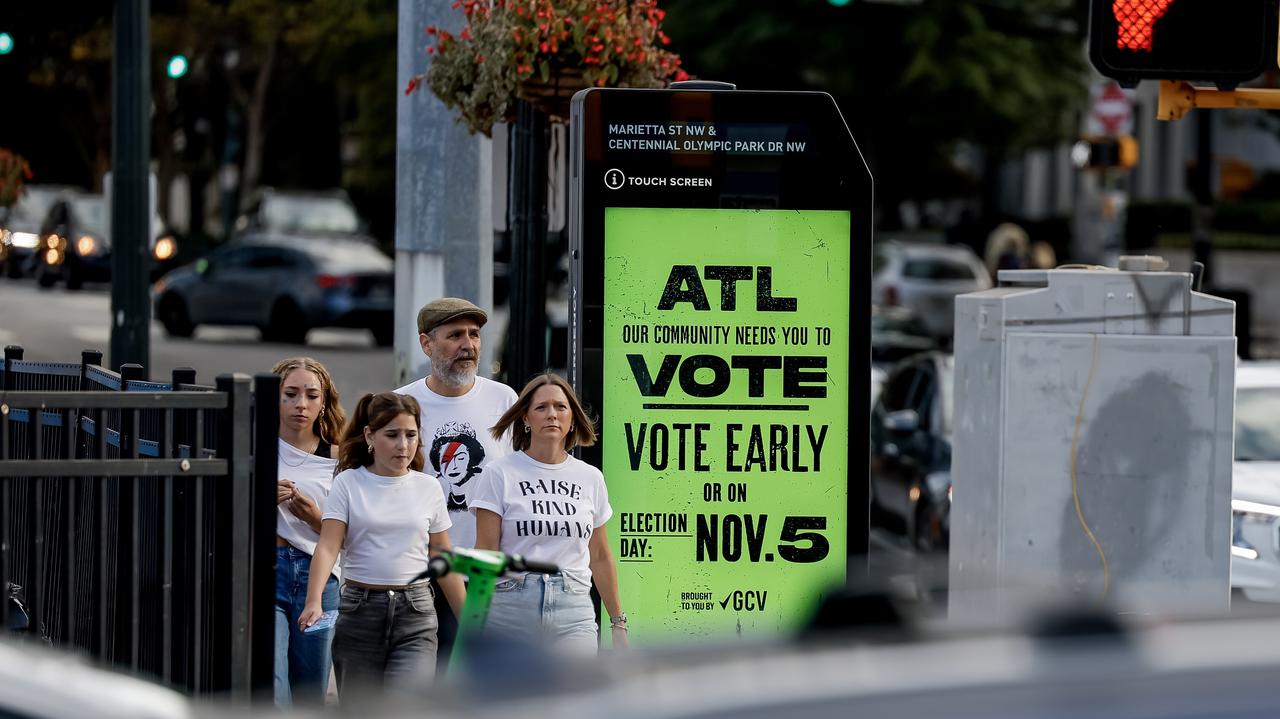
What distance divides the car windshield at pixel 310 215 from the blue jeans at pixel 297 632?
28.0m

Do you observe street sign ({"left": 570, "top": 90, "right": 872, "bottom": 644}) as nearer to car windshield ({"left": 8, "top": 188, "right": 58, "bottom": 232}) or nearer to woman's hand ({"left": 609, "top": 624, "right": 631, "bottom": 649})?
woman's hand ({"left": 609, "top": 624, "right": 631, "bottom": 649})

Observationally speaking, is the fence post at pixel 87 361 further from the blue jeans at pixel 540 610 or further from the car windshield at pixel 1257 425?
the car windshield at pixel 1257 425

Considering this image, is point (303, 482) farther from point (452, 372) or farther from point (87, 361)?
point (87, 361)

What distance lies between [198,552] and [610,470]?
194 cm

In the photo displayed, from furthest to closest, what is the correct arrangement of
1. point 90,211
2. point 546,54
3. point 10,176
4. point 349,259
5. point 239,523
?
1. point 90,211
2. point 349,259
3. point 10,176
4. point 546,54
5. point 239,523

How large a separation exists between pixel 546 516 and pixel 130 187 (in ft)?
23.5

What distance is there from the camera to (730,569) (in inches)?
273

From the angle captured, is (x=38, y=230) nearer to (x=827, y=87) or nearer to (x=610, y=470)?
(x=827, y=87)

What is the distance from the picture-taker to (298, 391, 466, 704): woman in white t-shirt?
6195 mm

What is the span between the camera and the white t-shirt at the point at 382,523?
620 centimetres

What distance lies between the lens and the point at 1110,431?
6520 mm

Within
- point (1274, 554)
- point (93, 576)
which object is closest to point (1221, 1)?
point (1274, 554)

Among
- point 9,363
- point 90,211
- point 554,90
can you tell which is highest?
point 90,211

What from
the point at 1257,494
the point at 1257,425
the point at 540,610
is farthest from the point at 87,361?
the point at 1257,425
